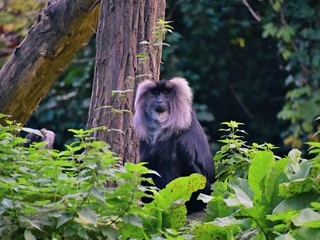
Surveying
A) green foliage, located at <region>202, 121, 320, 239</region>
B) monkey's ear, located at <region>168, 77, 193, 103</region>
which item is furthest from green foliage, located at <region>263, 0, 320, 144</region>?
green foliage, located at <region>202, 121, 320, 239</region>

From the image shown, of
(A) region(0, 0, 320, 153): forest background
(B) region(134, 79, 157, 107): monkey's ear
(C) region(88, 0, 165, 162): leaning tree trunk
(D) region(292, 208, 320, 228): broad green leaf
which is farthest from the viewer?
(A) region(0, 0, 320, 153): forest background

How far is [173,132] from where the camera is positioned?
245 inches

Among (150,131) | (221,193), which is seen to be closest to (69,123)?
(150,131)

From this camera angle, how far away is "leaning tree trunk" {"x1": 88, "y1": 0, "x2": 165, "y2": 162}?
5.36 metres

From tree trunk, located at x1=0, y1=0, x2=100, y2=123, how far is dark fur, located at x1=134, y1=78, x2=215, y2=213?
59 cm

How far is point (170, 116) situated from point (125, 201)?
10.2ft

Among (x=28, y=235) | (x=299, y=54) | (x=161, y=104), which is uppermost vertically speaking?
(x=299, y=54)

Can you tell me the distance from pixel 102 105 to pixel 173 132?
0.95 metres

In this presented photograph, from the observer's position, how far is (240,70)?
13555 mm

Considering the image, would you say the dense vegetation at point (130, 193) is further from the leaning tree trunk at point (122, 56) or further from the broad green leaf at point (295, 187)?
the leaning tree trunk at point (122, 56)

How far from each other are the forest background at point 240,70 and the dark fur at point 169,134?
3.71m

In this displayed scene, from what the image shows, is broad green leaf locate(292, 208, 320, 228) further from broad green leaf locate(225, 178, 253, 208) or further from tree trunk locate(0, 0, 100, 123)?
tree trunk locate(0, 0, 100, 123)

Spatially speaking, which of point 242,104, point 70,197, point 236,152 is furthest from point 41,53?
point 242,104

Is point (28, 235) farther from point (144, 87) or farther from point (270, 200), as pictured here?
point (144, 87)
